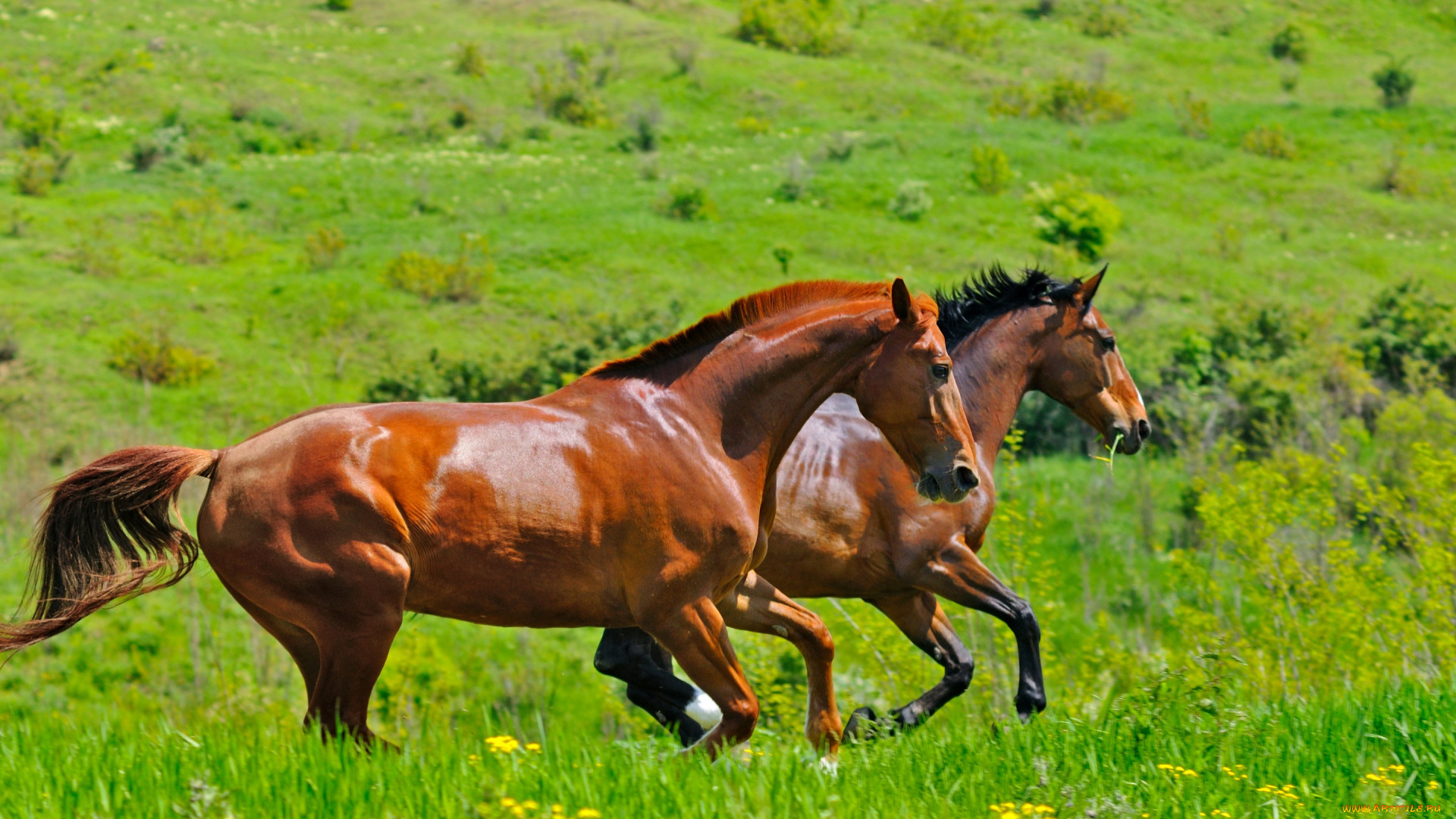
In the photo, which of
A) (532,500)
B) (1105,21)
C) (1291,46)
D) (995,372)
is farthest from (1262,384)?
(1105,21)

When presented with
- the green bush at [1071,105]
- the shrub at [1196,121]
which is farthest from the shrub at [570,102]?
the shrub at [1196,121]

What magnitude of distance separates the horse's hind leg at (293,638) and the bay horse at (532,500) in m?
0.01

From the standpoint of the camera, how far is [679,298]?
26.3 meters

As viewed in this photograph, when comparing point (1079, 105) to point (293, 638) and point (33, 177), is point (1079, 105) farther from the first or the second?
point (293, 638)

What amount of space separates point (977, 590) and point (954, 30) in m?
57.7

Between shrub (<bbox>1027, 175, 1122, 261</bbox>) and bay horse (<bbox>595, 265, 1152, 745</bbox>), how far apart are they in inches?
954

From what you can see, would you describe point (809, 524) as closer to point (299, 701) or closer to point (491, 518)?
point (491, 518)

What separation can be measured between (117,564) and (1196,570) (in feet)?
25.5

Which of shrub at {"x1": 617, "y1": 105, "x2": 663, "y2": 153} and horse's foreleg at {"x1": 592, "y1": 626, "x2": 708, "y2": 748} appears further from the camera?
shrub at {"x1": 617, "y1": 105, "x2": 663, "y2": 153}

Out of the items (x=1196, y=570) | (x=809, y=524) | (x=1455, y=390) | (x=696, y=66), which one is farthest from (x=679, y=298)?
(x=696, y=66)

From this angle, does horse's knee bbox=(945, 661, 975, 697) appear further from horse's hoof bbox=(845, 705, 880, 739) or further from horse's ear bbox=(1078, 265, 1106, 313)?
horse's ear bbox=(1078, 265, 1106, 313)

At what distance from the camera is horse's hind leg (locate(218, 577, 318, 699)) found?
4816mm

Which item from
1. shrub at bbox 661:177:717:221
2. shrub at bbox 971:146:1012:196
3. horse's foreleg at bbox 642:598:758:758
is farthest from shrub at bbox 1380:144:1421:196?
horse's foreleg at bbox 642:598:758:758

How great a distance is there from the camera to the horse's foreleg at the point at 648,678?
611 cm
